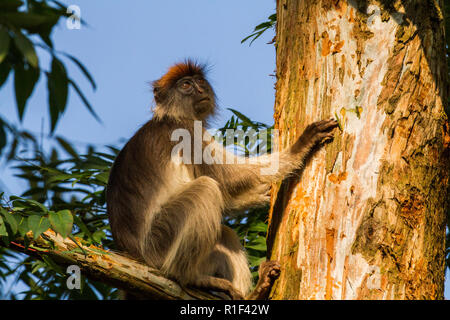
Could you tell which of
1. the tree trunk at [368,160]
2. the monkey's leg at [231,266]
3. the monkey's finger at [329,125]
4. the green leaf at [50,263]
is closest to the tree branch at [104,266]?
the green leaf at [50,263]

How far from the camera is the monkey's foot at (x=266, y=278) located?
11.8ft

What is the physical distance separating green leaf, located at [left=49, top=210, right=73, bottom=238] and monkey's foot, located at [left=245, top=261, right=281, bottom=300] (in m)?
1.29

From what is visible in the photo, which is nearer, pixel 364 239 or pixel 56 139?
pixel 56 139

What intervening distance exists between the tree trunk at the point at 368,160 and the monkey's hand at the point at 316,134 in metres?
0.06

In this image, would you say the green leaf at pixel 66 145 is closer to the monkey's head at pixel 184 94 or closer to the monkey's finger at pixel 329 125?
the monkey's finger at pixel 329 125

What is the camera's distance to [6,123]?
1667 mm

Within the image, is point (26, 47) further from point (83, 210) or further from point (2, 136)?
point (83, 210)

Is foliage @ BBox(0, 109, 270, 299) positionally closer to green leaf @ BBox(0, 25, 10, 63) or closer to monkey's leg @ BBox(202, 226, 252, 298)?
monkey's leg @ BBox(202, 226, 252, 298)

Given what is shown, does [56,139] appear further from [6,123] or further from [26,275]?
[26,275]

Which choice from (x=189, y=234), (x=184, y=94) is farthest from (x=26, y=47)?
(x=184, y=94)

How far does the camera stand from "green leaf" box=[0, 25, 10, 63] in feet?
5.41

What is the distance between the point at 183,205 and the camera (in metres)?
4.56
